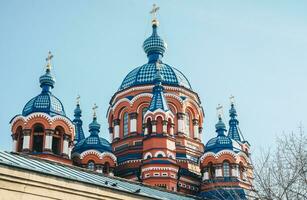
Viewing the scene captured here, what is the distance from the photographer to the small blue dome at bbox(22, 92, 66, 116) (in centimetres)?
2925

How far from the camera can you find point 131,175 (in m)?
30.9

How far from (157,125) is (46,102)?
6.51 meters

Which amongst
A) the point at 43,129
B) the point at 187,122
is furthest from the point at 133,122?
the point at 43,129

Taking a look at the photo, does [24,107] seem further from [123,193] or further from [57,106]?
[123,193]

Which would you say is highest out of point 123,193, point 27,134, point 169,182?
point 27,134

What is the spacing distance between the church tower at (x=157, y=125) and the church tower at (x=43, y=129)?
4409 millimetres

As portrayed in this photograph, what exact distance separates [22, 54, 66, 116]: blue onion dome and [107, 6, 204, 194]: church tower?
17.1 ft

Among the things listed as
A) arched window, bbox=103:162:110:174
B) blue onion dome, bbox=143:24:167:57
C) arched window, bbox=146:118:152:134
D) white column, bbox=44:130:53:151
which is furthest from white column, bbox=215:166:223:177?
blue onion dome, bbox=143:24:167:57

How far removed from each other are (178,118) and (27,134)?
10103mm

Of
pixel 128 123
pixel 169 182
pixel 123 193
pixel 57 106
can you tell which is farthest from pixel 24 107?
pixel 123 193

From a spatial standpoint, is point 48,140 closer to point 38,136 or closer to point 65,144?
point 38,136

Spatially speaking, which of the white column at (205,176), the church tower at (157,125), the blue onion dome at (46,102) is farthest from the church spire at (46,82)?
the white column at (205,176)

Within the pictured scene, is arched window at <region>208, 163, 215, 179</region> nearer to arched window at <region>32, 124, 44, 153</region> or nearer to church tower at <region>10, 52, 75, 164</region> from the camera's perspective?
church tower at <region>10, 52, 75, 164</region>

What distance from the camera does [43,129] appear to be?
2888cm
